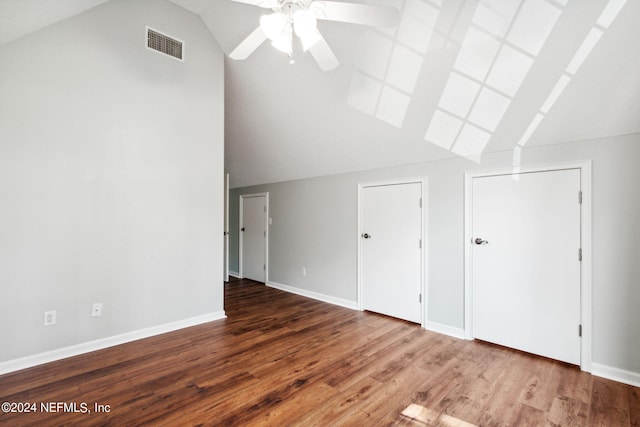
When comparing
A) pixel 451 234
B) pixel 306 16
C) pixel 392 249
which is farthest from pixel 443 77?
pixel 392 249

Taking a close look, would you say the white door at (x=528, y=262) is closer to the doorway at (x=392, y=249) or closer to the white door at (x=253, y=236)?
the doorway at (x=392, y=249)

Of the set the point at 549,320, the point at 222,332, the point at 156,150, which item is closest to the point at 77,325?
the point at 222,332

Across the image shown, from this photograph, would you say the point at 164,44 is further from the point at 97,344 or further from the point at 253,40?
the point at 97,344

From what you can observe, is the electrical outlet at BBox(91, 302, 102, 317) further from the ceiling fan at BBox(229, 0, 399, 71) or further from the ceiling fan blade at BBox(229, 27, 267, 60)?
the ceiling fan at BBox(229, 0, 399, 71)

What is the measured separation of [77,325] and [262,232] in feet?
10.3

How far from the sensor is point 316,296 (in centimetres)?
458

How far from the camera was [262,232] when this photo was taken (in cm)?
552

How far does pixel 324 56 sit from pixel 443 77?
1.13 metres

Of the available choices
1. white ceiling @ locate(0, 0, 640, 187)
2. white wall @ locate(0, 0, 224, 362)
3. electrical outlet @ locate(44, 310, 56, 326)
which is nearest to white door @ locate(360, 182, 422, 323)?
white ceiling @ locate(0, 0, 640, 187)

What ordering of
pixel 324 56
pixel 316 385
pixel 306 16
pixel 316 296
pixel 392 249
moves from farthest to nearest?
pixel 316 296, pixel 392 249, pixel 324 56, pixel 316 385, pixel 306 16

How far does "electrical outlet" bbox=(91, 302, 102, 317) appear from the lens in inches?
107

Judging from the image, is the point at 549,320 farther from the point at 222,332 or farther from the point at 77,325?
the point at 77,325

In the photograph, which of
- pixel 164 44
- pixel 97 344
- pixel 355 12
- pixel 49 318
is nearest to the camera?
pixel 355 12

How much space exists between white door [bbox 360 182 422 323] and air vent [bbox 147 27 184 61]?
8.91ft
